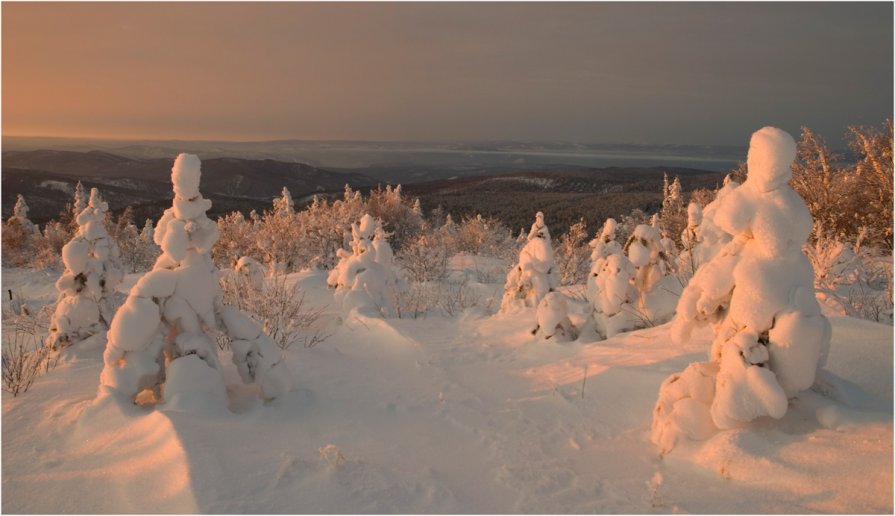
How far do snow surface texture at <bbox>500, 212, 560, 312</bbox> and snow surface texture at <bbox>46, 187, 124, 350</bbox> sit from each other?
597 centimetres

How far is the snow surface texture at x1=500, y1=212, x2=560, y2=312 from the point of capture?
934 centimetres

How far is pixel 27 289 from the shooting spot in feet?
48.0

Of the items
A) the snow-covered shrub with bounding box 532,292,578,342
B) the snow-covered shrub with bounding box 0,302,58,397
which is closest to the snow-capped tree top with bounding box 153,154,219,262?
the snow-covered shrub with bounding box 0,302,58,397

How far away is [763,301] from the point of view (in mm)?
3484

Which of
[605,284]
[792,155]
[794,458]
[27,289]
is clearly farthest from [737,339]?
[27,289]

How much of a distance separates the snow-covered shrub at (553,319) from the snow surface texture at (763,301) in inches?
134

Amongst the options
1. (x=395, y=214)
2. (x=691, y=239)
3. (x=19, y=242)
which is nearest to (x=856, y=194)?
(x=691, y=239)

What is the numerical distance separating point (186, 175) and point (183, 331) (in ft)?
4.42

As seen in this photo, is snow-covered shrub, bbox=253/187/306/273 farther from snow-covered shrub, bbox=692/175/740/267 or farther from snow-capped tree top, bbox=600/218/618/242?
snow-covered shrub, bbox=692/175/740/267

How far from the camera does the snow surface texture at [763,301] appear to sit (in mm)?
3395

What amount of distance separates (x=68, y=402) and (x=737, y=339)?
5328mm

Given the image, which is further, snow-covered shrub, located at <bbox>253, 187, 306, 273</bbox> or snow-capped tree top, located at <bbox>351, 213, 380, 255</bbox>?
snow-covered shrub, located at <bbox>253, 187, 306, 273</bbox>

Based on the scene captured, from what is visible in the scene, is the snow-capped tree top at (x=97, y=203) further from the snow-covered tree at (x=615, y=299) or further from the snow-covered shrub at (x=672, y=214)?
the snow-covered shrub at (x=672, y=214)

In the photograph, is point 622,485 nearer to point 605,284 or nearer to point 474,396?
point 474,396
